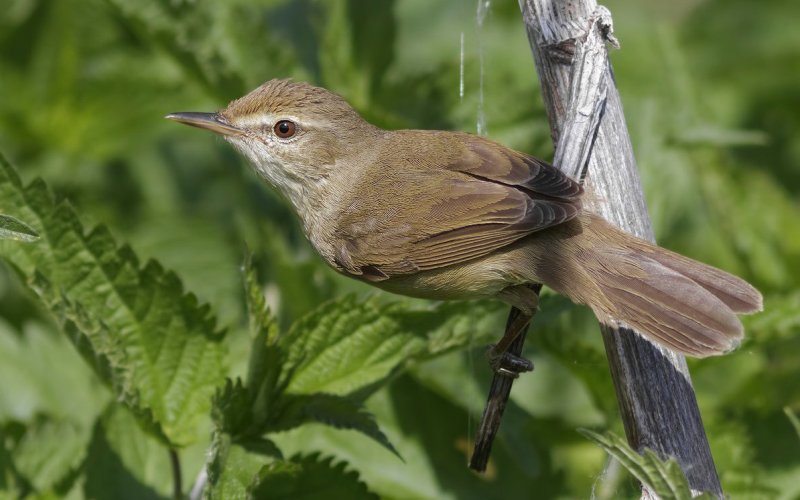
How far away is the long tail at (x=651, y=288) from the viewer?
220cm

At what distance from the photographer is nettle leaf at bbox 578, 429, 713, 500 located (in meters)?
1.74

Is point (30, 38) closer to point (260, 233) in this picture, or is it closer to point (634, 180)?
point (260, 233)

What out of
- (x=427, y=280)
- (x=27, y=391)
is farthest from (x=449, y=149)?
(x=27, y=391)

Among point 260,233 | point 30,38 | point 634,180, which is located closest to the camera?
point 634,180

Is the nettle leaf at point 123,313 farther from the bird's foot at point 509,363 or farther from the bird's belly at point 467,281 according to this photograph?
the bird's foot at point 509,363

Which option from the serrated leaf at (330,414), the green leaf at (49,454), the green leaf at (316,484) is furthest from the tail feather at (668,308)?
the green leaf at (49,454)

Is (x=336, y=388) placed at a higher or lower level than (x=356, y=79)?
lower

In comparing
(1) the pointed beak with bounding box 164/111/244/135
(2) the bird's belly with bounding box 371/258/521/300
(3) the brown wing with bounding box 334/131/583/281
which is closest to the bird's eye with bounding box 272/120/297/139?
(1) the pointed beak with bounding box 164/111/244/135

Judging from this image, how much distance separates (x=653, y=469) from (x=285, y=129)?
61.9 inches

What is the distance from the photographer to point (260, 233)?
3.62 meters

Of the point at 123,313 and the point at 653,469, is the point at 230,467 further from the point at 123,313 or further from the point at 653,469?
the point at 653,469

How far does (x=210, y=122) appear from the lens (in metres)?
2.85

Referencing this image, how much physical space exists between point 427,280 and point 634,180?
26.1 inches

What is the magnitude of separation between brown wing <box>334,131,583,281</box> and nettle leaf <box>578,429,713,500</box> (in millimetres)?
817
